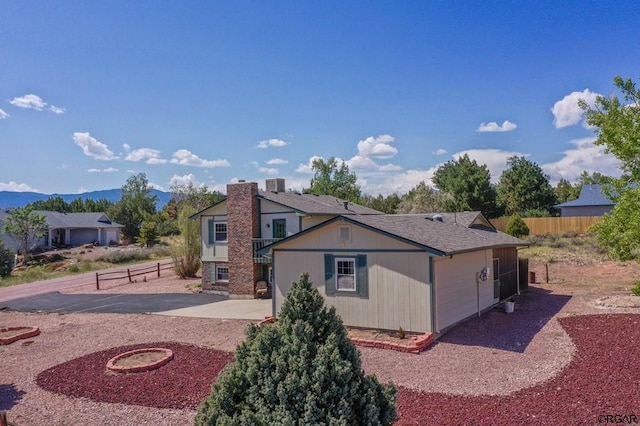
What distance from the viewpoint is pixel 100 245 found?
184 feet

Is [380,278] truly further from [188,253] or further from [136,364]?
[188,253]

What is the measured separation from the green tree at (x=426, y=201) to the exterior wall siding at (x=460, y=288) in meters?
28.9

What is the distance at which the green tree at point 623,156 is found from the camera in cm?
1424

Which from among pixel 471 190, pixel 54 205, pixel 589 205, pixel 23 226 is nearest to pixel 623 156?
pixel 471 190

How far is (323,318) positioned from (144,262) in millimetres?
39195

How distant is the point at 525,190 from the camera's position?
196 feet

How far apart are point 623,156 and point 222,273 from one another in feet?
59.3

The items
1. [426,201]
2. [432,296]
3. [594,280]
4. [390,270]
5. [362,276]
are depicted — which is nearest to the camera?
[432,296]

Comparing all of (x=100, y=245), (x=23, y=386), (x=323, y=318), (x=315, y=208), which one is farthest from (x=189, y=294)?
(x=100, y=245)

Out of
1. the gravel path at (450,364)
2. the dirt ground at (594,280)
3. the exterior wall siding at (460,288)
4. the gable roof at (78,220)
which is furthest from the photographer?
the gable roof at (78,220)

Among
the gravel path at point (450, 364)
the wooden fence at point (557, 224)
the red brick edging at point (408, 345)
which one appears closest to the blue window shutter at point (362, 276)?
the red brick edging at point (408, 345)

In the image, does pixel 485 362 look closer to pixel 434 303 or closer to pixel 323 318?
pixel 434 303

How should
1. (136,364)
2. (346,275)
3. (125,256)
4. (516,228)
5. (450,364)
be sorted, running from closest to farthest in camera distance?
1. (450,364)
2. (136,364)
3. (346,275)
4. (516,228)
5. (125,256)

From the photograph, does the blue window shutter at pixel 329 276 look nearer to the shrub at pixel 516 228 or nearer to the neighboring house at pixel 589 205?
the shrub at pixel 516 228
